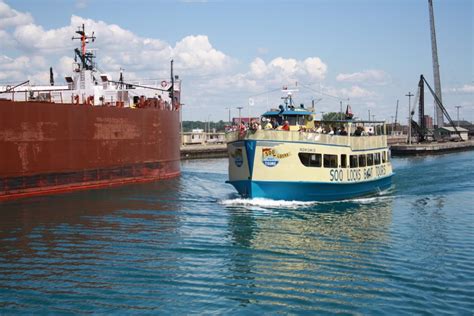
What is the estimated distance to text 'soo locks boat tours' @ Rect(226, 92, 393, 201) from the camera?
24.8 meters

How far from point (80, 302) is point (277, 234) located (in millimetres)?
8835

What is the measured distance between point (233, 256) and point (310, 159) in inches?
410

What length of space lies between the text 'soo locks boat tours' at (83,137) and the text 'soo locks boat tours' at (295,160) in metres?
10.2

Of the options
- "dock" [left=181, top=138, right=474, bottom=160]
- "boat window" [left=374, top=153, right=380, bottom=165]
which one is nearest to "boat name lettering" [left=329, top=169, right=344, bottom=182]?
"boat window" [left=374, top=153, right=380, bottom=165]

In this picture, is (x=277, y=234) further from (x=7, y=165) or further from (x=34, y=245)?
(x=7, y=165)

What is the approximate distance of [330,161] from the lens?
26891mm

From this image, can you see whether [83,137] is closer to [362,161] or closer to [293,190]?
[293,190]

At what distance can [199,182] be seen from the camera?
1483 inches

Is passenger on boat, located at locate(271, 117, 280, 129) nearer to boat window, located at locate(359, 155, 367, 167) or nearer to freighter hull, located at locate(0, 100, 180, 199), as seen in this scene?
boat window, located at locate(359, 155, 367, 167)

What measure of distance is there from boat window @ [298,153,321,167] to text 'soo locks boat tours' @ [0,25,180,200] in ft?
45.1

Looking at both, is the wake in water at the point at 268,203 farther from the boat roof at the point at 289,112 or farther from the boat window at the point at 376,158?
the boat window at the point at 376,158

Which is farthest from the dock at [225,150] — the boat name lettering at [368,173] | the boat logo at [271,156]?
the boat logo at [271,156]

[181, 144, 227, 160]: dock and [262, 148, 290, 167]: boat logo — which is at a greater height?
[262, 148, 290, 167]: boat logo

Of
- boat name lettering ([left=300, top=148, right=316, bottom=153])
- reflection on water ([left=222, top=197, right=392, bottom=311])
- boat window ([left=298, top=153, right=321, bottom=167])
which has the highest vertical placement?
boat name lettering ([left=300, top=148, right=316, bottom=153])
